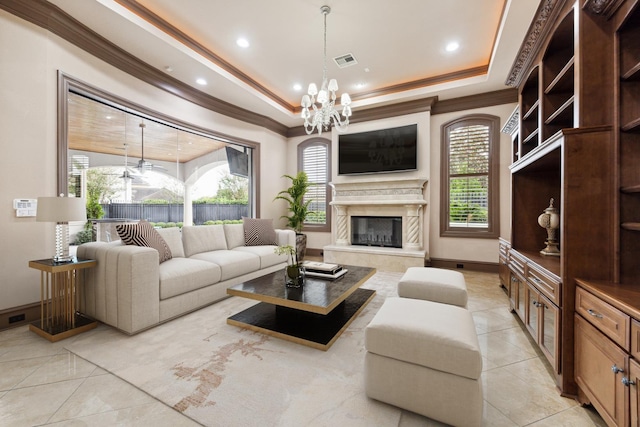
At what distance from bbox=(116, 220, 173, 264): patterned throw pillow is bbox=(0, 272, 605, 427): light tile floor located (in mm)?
1003

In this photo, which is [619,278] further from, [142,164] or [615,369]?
[142,164]

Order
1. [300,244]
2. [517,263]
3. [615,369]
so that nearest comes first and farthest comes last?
1. [615,369]
2. [517,263]
3. [300,244]

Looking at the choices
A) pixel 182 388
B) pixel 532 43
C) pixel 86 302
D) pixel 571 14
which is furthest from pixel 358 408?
pixel 532 43

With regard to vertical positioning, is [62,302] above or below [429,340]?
below

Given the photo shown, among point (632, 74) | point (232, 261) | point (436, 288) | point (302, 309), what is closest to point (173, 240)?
point (232, 261)

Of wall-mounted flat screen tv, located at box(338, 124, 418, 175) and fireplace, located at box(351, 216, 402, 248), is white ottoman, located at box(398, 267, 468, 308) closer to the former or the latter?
fireplace, located at box(351, 216, 402, 248)

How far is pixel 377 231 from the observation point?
18.4ft

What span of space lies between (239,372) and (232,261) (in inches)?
69.5

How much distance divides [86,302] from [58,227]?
2.58 feet

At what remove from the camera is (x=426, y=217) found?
509cm

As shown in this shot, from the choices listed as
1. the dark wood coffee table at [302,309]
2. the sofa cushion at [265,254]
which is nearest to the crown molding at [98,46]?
the sofa cushion at [265,254]

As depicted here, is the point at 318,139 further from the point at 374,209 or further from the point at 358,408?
the point at 358,408

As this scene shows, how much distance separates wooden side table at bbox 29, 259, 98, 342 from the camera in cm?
233

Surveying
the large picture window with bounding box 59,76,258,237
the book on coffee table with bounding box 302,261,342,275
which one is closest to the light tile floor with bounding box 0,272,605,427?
the book on coffee table with bounding box 302,261,342,275
